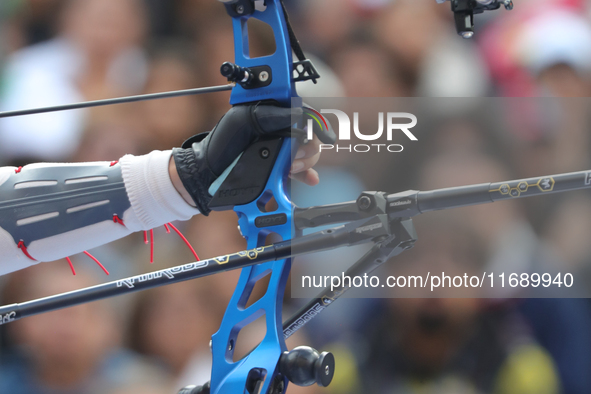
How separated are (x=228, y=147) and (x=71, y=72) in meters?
0.98

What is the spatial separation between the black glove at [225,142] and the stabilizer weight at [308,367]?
25 centimetres

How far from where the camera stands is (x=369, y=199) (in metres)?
0.66

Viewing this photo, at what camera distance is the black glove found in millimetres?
715

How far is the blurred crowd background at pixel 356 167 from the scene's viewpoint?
0.85 m

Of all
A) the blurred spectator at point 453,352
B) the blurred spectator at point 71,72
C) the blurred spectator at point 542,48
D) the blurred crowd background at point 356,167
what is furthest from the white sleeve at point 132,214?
the blurred spectator at point 71,72

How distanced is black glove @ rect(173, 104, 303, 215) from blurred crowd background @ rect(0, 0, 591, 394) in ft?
0.44

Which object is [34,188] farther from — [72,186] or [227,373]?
[227,373]

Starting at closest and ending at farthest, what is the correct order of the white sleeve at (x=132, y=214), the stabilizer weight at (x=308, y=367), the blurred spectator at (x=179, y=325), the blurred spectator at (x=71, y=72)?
the stabilizer weight at (x=308, y=367), the white sleeve at (x=132, y=214), the blurred spectator at (x=179, y=325), the blurred spectator at (x=71, y=72)

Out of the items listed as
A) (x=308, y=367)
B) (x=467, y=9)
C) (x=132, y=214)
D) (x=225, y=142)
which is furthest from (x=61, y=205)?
(x=467, y=9)

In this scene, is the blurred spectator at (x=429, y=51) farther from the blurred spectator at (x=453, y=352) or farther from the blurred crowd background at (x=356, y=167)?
the blurred spectator at (x=453, y=352)

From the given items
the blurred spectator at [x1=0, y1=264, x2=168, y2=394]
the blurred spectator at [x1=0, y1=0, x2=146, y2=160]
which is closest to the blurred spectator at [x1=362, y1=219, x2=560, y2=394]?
the blurred spectator at [x1=0, y1=264, x2=168, y2=394]

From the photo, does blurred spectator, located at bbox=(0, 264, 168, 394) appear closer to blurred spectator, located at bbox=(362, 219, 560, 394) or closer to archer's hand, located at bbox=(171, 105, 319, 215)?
blurred spectator, located at bbox=(362, 219, 560, 394)

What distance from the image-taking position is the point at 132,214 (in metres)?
0.77

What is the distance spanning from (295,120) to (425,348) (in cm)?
54
